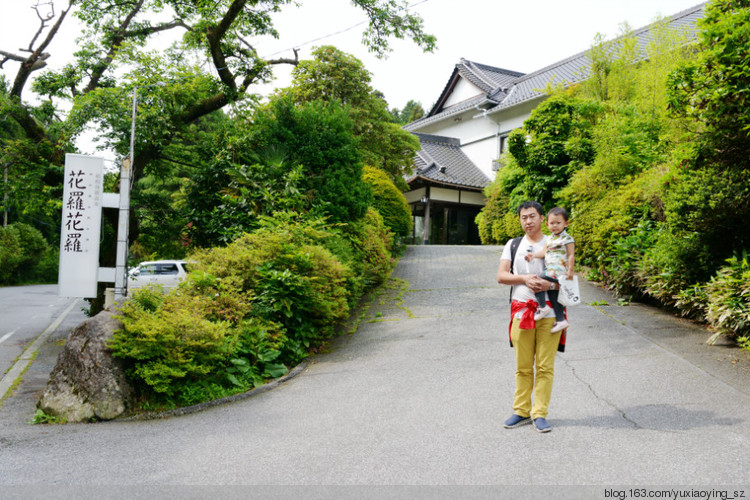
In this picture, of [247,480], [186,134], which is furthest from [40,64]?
[247,480]

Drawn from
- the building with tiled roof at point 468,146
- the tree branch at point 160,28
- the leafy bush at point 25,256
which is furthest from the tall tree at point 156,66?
the leafy bush at point 25,256

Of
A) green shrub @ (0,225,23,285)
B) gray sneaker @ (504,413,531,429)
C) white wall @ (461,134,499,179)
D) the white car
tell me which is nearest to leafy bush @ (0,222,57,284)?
green shrub @ (0,225,23,285)

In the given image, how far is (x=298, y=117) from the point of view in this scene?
386 inches

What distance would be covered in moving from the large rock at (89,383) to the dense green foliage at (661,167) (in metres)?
6.49

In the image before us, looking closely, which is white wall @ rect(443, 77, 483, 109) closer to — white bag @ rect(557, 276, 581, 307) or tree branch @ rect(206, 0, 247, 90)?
tree branch @ rect(206, 0, 247, 90)

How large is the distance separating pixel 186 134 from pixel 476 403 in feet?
27.5

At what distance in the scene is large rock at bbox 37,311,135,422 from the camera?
5055 millimetres

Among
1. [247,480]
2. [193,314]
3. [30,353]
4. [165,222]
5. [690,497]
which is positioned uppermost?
[165,222]

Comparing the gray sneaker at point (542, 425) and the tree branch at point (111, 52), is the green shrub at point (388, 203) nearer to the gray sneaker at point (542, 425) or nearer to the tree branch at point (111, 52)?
the tree branch at point (111, 52)

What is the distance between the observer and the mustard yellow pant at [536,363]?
12.9 feet

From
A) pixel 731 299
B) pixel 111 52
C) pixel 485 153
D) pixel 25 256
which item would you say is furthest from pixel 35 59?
pixel 25 256

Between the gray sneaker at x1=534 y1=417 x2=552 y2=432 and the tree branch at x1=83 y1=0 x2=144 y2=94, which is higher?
the tree branch at x1=83 y1=0 x2=144 y2=94

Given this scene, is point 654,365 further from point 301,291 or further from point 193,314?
point 193,314

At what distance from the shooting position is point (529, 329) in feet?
A: 12.9
